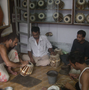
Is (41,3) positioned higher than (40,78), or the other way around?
(41,3)

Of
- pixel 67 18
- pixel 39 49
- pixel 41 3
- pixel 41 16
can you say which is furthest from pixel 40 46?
pixel 41 3

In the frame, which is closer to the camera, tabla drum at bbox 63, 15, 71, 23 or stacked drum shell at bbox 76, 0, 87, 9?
stacked drum shell at bbox 76, 0, 87, 9

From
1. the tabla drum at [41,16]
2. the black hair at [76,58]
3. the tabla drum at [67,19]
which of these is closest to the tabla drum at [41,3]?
the tabla drum at [41,16]

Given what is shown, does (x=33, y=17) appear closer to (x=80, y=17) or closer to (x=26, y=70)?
(x=80, y=17)

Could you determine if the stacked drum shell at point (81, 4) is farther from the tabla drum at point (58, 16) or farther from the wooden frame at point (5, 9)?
the wooden frame at point (5, 9)

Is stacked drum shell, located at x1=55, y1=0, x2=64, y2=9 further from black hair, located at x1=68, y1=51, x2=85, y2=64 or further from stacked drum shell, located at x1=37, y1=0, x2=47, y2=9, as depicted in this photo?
black hair, located at x1=68, y1=51, x2=85, y2=64

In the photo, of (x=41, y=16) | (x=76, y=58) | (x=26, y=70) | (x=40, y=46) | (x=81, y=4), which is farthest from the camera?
(x=41, y=16)

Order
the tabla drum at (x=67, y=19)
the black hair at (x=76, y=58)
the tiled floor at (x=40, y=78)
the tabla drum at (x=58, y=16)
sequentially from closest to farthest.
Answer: the black hair at (x=76, y=58)
the tiled floor at (x=40, y=78)
the tabla drum at (x=67, y=19)
the tabla drum at (x=58, y=16)

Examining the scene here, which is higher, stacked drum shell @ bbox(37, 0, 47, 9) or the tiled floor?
stacked drum shell @ bbox(37, 0, 47, 9)

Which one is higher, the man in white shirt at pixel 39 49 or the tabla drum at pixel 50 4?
the tabla drum at pixel 50 4

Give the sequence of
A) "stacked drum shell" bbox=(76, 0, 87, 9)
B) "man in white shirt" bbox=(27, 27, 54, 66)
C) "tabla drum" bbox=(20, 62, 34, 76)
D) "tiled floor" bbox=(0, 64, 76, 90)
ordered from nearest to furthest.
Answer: "tiled floor" bbox=(0, 64, 76, 90) < "tabla drum" bbox=(20, 62, 34, 76) < "man in white shirt" bbox=(27, 27, 54, 66) < "stacked drum shell" bbox=(76, 0, 87, 9)

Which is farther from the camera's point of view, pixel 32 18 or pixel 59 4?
pixel 32 18

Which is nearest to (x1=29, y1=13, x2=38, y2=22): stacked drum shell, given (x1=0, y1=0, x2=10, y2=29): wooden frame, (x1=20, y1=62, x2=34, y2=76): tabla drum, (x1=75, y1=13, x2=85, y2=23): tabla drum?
(x1=0, y1=0, x2=10, y2=29): wooden frame

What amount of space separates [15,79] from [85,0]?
270 cm
